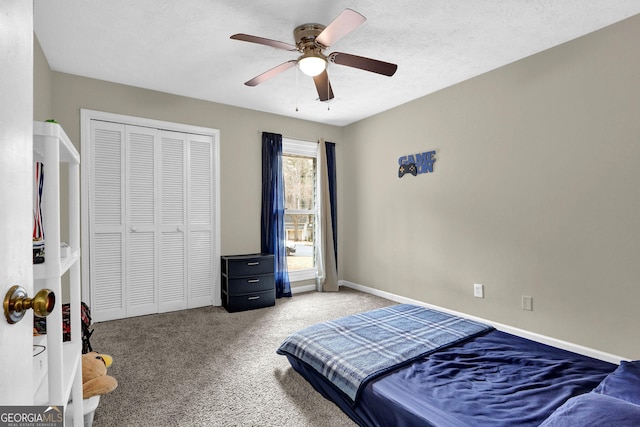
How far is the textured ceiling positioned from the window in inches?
49.8

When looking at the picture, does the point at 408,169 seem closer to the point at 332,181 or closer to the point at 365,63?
the point at 332,181

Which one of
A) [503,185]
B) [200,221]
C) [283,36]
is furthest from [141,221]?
[503,185]

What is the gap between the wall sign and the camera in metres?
3.89

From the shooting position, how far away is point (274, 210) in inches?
181

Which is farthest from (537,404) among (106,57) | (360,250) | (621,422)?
(106,57)

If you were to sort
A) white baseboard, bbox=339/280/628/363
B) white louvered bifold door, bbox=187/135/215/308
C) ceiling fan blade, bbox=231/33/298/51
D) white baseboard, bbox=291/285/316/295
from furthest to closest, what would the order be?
white baseboard, bbox=291/285/316/295 → white louvered bifold door, bbox=187/135/215/308 → white baseboard, bbox=339/280/628/363 → ceiling fan blade, bbox=231/33/298/51

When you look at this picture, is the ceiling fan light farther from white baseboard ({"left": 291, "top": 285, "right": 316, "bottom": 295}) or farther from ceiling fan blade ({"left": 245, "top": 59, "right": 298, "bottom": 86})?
white baseboard ({"left": 291, "top": 285, "right": 316, "bottom": 295})

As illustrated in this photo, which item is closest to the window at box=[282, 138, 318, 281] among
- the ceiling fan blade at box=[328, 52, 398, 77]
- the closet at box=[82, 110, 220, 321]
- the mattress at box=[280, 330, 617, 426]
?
the closet at box=[82, 110, 220, 321]

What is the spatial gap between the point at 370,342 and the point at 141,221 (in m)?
2.92

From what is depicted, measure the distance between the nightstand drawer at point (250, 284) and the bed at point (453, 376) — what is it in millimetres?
1731

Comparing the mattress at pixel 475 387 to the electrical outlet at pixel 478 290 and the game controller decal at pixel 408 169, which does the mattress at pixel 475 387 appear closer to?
the electrical outlet at pixel 478 290

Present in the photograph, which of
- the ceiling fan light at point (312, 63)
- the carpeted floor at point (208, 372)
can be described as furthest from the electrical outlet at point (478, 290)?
the ceiling fan light at point (312, 63)

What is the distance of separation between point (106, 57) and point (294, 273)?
3.36 meters

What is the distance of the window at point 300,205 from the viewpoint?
4906mm
